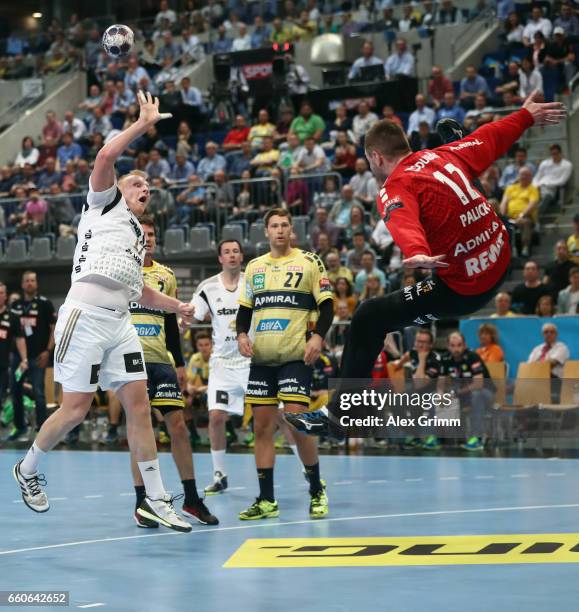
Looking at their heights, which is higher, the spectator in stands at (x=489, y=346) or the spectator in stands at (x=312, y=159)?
the spectator in stands at (x=312, y=159)

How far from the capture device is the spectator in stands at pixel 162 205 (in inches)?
899

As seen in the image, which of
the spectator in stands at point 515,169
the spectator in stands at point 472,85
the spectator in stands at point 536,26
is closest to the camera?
the spectator in stands at point 515,169

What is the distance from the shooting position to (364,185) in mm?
20281

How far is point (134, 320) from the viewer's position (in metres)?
9.84

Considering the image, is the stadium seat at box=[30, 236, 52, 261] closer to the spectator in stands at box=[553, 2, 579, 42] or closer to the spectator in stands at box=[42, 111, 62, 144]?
the spectator in stands at box=[42, 111, 62, 144]

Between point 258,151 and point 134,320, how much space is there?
13775mm

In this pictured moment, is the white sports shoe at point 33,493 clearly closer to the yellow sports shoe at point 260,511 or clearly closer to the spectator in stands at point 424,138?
the yellow sports shoe at point 260,511

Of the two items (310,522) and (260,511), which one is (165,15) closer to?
(260,511)

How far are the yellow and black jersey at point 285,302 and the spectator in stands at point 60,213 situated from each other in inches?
577

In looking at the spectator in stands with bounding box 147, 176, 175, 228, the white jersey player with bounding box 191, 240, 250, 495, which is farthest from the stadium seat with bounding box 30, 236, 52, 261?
the white jersey player with bounding box 191, 240, 250, 495

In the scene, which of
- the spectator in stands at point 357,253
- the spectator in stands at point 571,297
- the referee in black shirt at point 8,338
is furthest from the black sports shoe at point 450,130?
the referee in black shirt at point 8,338

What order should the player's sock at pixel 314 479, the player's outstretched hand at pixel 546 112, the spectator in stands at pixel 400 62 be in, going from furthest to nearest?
the spectator in stands at pixel 400 62
the player's sock at pixel 314 479
the player's outstretched hand at pixel 546 112

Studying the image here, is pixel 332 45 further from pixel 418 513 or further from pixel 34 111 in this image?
pixel 418 513

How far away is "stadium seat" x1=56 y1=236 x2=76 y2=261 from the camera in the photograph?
23.3 metres
